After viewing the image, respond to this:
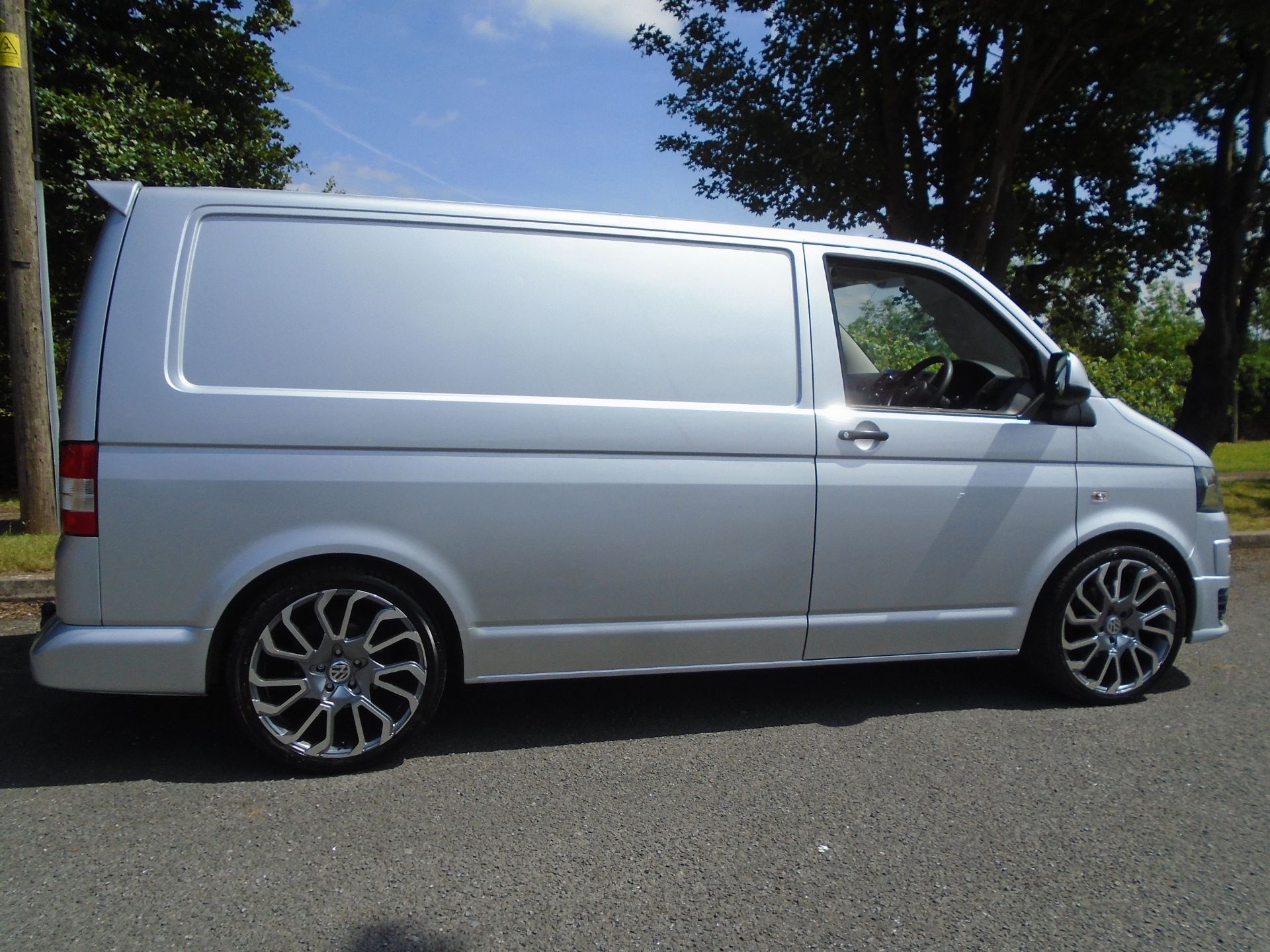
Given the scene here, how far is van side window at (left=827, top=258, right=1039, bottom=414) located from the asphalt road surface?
1380 millimetres

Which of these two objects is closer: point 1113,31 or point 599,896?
point 599,896

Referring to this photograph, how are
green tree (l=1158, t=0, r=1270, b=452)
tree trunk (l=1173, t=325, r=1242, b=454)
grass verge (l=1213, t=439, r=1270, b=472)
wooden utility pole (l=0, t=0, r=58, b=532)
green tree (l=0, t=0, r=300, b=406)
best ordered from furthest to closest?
grass verge (l=1213, t=439, r=1270, b=472), tree trunk (l=1173, t=325, r=1242, b=454), green tree (l=1158, t=0, r=1270, b=452), green tree (l=0, t=0, r=300, b=406), wooden utility pole (l=0, t=0, r=58, b=532)

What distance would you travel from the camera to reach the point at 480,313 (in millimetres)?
→ 3520

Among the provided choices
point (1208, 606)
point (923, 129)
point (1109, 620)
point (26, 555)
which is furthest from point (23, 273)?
point (923, 129)

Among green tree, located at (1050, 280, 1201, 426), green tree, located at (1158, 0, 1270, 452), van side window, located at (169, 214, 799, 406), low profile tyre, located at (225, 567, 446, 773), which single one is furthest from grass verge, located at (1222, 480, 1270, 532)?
low profile tyre, located at (225, 567, 446, 773)

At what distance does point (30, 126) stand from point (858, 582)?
6.42m

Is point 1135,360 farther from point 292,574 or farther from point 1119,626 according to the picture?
point 292,574

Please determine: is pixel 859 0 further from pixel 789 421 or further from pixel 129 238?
pixel 129 238

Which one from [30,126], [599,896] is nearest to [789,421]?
[599,896]

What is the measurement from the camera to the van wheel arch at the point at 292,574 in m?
3.36

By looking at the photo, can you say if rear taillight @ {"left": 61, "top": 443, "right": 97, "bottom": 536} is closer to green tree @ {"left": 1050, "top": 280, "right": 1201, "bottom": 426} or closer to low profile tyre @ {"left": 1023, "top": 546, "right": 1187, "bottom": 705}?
low profile tyre @ {"left": 1023, "top": 546, "right": 1187, "bottom": 705}

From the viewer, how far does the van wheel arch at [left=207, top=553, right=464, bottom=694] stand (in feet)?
11.0

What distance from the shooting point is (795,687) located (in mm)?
4516

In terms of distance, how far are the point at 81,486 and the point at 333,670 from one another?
3.37 feet
